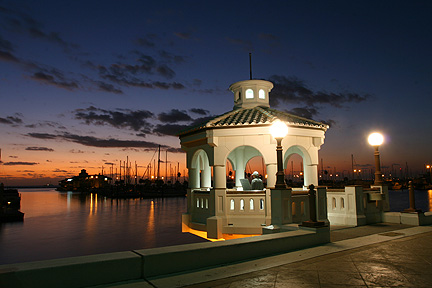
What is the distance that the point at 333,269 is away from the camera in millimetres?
6156

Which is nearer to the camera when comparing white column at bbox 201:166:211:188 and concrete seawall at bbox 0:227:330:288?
concrete seawall at bbox 0:227:330:288

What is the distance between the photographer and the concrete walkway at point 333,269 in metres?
5.34

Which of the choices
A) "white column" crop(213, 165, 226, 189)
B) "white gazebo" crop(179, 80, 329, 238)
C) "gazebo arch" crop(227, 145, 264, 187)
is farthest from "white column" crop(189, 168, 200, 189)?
"gazebo arch" crop(227, 145, 264, 187)

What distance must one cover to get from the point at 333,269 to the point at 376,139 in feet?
28.9

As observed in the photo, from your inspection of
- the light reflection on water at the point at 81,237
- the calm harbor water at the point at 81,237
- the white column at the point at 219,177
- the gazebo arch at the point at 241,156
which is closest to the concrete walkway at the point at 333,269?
the white column at the point at 219,177

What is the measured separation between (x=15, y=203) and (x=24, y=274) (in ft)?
259

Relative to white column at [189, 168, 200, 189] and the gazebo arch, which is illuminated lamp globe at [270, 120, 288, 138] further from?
the gazebo arch

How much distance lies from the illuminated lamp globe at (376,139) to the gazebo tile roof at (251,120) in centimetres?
262

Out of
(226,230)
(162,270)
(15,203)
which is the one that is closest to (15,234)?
(15,203)

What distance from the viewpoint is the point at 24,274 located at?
4.44 meters

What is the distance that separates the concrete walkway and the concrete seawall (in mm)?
184

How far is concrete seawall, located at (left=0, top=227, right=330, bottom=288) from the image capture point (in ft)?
14.9

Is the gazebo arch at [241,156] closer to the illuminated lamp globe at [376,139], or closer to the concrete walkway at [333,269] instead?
the illuminated lamp globe at [376,139]

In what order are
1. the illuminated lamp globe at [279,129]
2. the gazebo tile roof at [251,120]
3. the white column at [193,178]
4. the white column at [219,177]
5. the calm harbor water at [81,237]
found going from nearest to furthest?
the illuminated lamp globe at [279,129] → the gazebo tile roof at [251,120] → the white column at [219,177] → the white column at [193,178] → the calm harbor water at [81,237]
